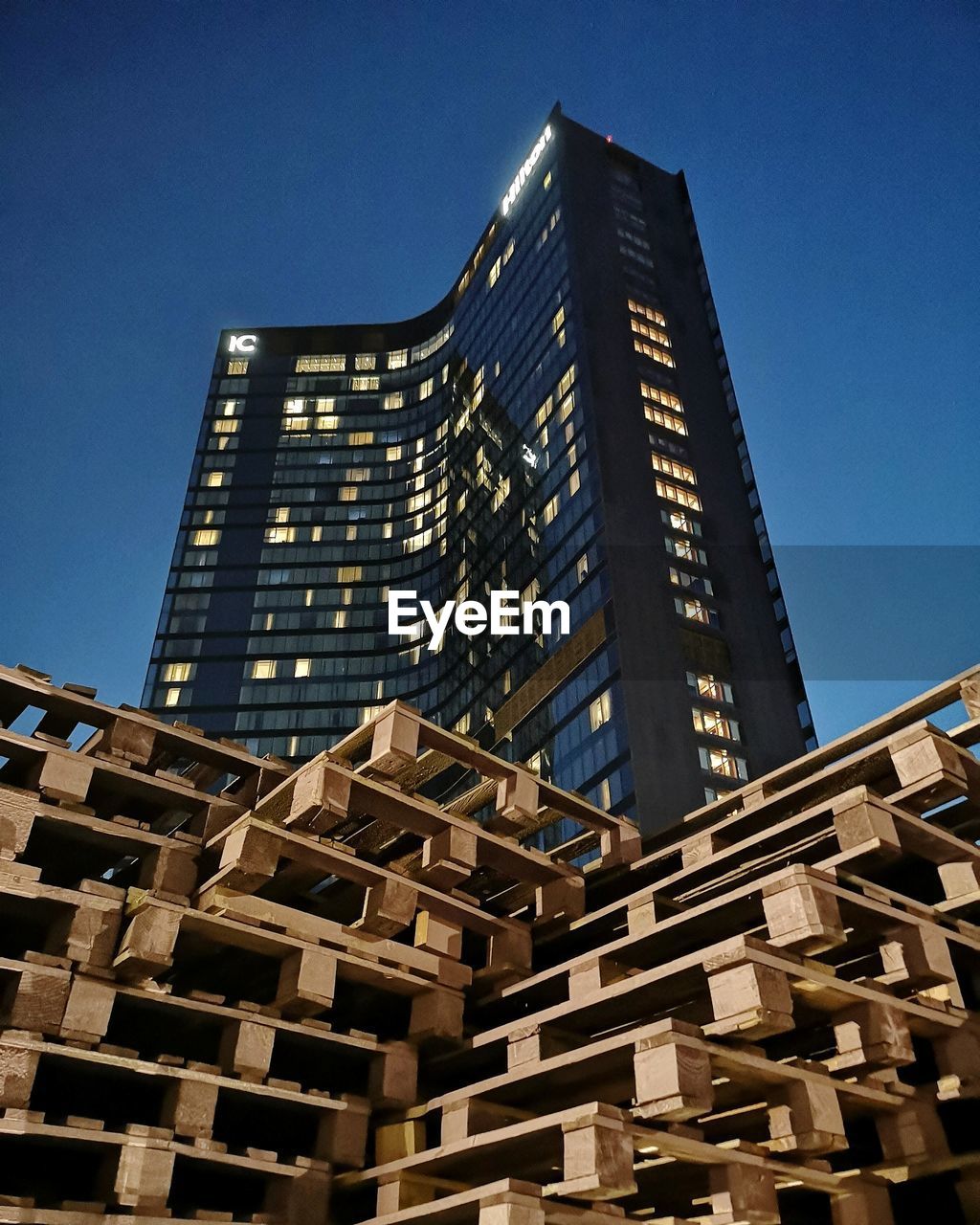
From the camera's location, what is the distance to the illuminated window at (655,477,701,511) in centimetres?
5347

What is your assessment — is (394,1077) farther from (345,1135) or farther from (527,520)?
(527,520)

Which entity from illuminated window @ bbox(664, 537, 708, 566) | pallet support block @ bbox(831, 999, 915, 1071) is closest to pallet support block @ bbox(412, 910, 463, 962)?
pallet support block @ bbox(831, 999, 915, 1071)

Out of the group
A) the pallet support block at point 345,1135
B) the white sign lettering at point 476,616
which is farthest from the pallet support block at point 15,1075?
the white sign lettering at point 476,616

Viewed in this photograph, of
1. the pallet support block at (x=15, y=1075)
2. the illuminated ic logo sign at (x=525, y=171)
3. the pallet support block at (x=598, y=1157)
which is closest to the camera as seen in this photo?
the pallet support block at (x=598, y=1157)

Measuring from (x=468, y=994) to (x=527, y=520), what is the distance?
52237 millimetres

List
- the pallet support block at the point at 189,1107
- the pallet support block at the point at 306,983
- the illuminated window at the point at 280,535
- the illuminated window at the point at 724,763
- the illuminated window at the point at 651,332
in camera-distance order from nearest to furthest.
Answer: the pallet support block at the point at 189,1107
the pallet support block at the point at 306,983
the illuminated window at the point at 724,763
the illuminated window at the point at 651,332
the illuminated window at the point at 280,535

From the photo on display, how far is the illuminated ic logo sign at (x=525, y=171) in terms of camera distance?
236 ft

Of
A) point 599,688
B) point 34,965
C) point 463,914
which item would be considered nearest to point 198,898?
point 34,965

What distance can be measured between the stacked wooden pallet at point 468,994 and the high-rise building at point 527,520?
110 ft

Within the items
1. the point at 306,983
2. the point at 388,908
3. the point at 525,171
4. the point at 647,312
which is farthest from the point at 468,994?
the point at 525,171

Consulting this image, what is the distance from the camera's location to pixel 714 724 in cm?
4516

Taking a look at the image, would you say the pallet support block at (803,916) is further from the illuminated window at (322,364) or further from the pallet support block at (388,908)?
the illuminated window at (322,364)

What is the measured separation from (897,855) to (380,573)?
2667 inches

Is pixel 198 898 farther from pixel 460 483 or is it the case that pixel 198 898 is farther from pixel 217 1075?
pixel 460 483
